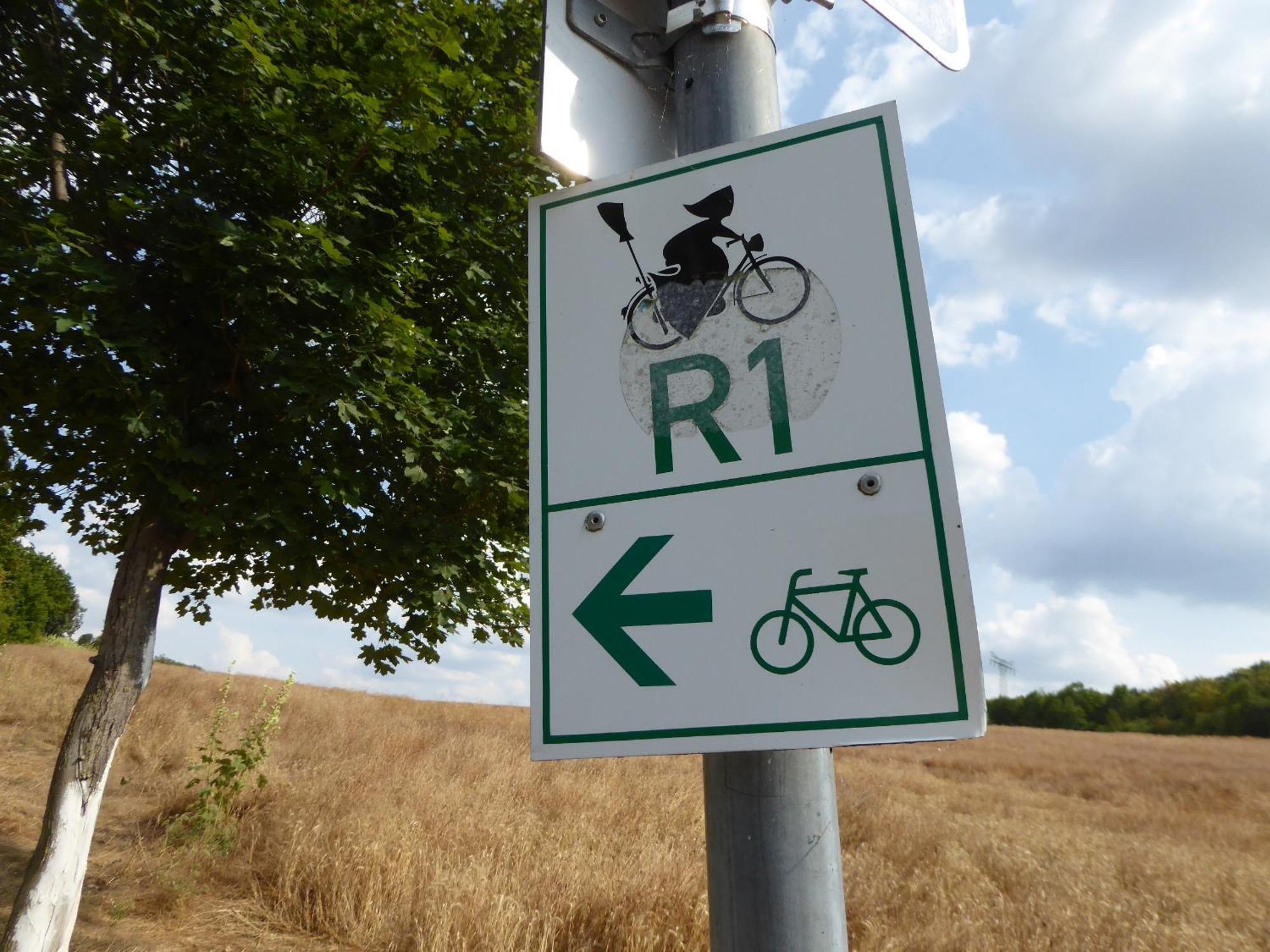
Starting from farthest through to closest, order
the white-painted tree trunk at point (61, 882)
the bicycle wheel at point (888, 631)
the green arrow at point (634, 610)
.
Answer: the white-painted tree trunk at point (61, 882), the green arrow at point (634, 610), the bicycle wheel at point (888, 631)

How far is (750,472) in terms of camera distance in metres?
1.21

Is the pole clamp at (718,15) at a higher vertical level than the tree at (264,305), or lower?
lower

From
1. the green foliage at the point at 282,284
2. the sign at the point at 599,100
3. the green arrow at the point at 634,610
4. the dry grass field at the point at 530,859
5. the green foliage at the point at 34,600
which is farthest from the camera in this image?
the green foliage at the point at 34,600

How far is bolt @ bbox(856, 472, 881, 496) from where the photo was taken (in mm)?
1135

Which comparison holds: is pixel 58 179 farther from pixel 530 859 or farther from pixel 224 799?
pixel 530 859

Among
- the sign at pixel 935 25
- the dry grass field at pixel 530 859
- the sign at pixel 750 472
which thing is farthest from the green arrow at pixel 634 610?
the dry grass field at pixel 530 859

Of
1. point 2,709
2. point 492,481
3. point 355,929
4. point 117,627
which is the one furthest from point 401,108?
point 2,709

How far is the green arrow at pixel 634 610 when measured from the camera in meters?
1.19

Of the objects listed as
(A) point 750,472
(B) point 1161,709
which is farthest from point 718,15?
(B) point 1161,709

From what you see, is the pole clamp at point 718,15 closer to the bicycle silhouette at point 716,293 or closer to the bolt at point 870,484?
the bicycle silhouette at point 716,293

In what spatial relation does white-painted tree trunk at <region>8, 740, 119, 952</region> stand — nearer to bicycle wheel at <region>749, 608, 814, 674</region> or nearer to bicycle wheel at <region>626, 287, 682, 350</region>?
bicycle wheel at <region>626, 287, 682, 350</region>

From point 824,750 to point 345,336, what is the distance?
4.10 metres

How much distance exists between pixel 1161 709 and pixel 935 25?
242 ft

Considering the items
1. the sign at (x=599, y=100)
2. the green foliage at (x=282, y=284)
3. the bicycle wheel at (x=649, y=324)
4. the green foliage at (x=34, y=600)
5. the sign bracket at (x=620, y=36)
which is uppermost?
the green foliage at (x=34, y=600)
